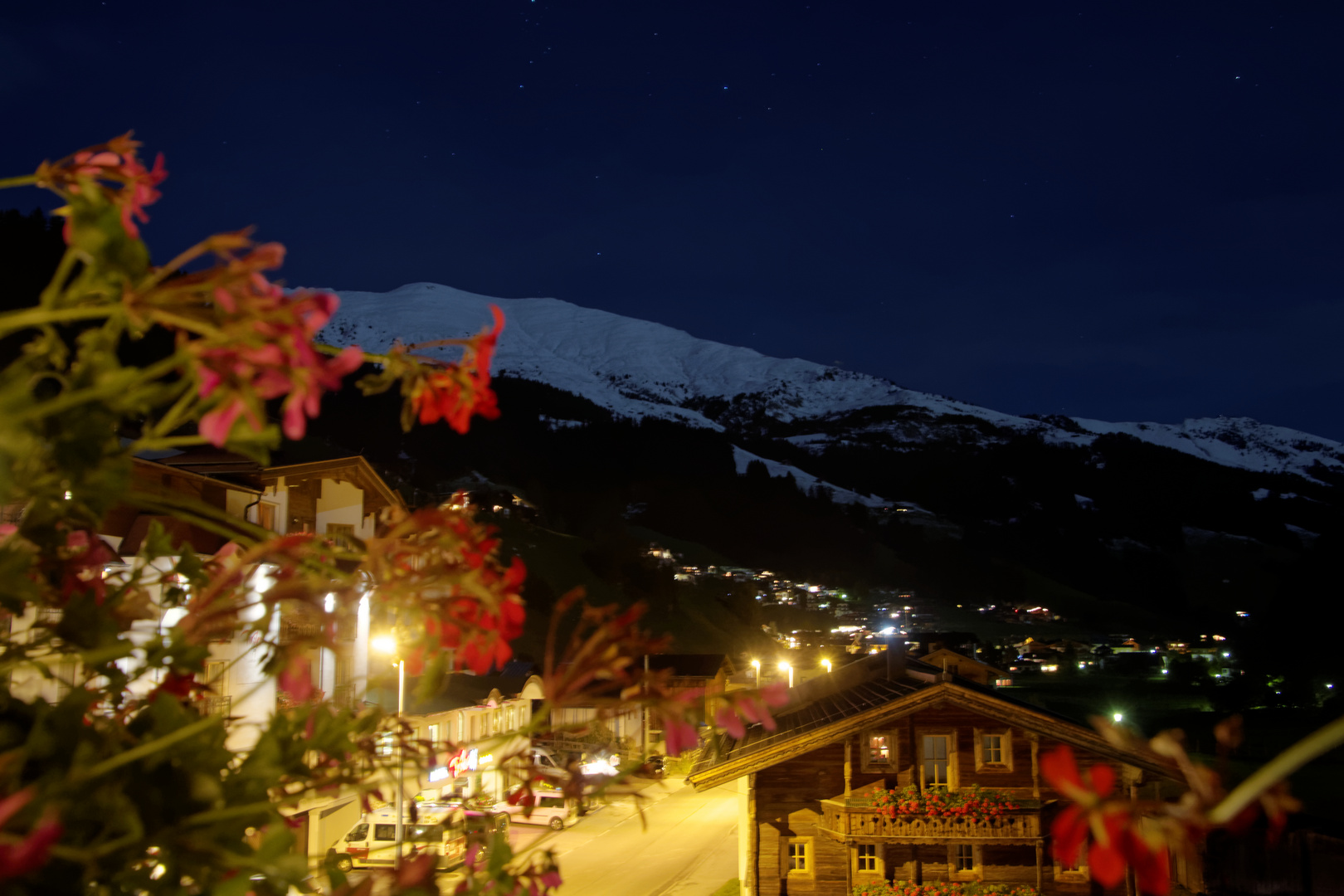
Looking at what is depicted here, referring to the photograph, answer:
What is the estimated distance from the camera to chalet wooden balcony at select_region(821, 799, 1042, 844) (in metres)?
18.8

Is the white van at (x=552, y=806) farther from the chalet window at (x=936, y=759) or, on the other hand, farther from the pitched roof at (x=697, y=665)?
the pitched roof at (x=697, y=665)

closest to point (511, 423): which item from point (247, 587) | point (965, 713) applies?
point (965, 713)

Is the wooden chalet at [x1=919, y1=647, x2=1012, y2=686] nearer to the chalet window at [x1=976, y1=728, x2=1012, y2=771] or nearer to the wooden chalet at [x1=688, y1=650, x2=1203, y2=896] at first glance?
the chalet window at [x1=976, y1=728, x2=1012, y2=771]

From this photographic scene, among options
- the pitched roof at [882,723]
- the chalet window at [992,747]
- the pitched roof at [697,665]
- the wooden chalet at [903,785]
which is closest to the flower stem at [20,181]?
the pitched roof at [882,723]

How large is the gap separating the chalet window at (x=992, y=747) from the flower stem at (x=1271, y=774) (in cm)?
1981

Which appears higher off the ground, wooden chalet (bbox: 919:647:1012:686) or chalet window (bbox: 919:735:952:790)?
wooden chalet (bbox: 919:647:1012:686)

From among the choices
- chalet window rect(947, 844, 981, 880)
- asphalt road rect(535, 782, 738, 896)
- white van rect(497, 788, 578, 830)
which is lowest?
asphalt road rect(535, 782, 738, 896)

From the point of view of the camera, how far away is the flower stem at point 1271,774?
4.29 feet

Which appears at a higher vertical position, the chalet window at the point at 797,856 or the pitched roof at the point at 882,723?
the pitched roof at the point at 882,723

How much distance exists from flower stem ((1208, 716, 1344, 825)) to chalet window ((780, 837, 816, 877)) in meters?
20.4

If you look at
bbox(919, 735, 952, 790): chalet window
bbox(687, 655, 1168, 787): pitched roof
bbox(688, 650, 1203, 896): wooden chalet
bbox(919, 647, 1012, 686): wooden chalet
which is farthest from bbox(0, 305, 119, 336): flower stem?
bbox(919, 647, 1012, 686): wooden chalet

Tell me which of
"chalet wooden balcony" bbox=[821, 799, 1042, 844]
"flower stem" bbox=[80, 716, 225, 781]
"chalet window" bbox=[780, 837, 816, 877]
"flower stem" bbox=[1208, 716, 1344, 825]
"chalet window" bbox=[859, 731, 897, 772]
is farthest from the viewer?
"chalet window" bbox=[780, 837, 816, 877]

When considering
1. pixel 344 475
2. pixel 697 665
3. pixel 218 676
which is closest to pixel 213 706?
pixel 344 475

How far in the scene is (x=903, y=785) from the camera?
1941 centimetres
